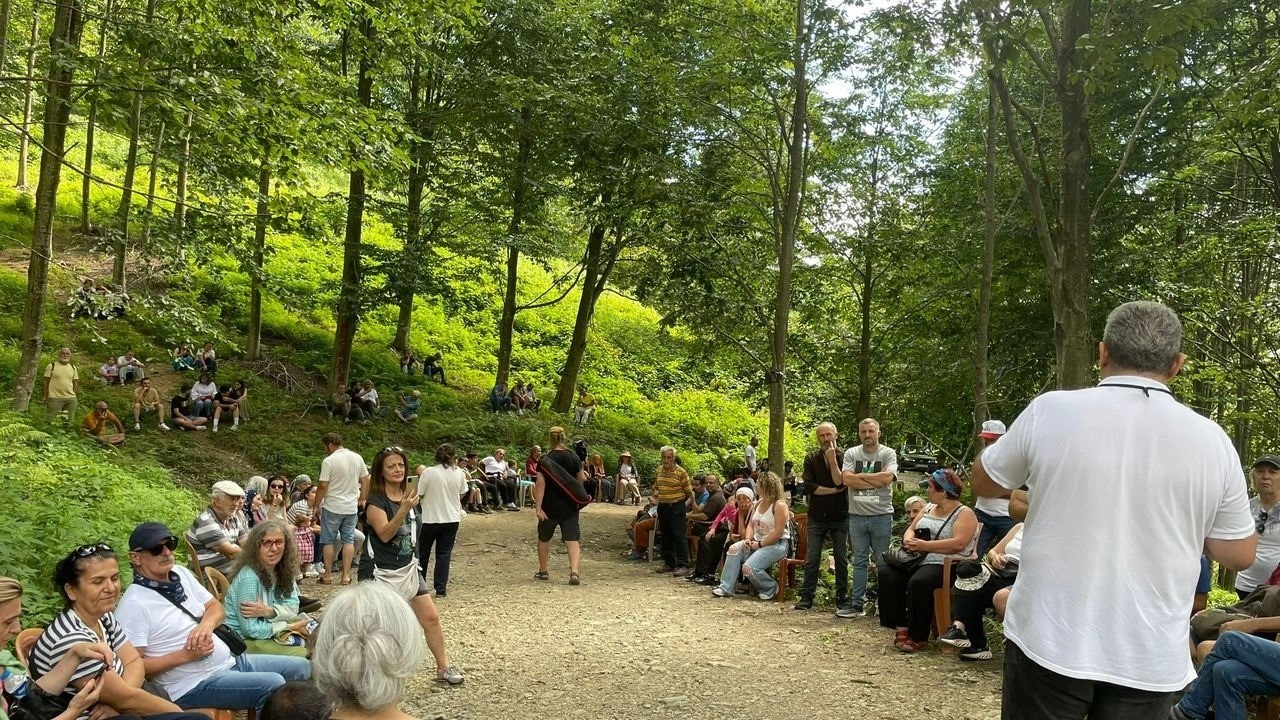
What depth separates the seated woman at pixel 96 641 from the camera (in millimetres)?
3365

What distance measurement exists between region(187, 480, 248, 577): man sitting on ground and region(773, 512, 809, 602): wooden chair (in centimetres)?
516

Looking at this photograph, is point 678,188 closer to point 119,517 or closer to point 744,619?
point 744,619

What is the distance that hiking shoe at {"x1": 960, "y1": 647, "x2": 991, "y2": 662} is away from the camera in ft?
20.2

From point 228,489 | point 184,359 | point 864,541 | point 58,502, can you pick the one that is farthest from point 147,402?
point 864,541

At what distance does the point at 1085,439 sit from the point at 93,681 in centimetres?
362

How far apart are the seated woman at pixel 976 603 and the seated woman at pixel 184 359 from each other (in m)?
17.3

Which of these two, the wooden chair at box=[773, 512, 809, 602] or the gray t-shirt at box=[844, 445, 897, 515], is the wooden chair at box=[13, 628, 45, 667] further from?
the wooden chair at box=[773, 512, 809, 602]

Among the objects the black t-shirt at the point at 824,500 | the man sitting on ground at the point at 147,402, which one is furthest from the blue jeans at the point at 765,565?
the man sitting on ground at the point at 147,402

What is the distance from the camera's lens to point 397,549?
19.2ft

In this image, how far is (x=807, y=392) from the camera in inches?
926

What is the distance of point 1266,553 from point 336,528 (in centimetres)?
830

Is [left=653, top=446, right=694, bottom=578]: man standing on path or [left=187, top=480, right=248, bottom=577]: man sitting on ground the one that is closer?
[left=187, top=480, right=248, bottom=577]: man sitting on ground

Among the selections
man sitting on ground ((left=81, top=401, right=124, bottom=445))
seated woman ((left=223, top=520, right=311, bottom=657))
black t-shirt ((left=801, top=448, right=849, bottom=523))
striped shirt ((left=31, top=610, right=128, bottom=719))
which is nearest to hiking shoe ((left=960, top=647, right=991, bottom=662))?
black t-shirt ((left=801, top=448, right=849, bottom=523))

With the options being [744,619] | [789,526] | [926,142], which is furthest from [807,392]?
[744,619]
